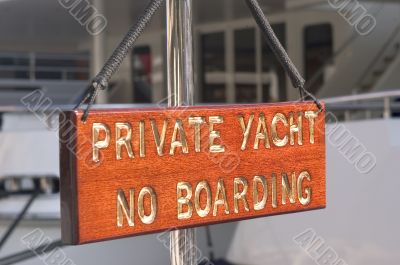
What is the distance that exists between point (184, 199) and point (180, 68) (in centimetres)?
32

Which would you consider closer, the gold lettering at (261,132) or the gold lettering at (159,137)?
the gold lettering at (159,137)

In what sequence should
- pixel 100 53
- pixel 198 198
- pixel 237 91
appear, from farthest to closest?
pixel 237 91, pixel 100 53, pixel 198 198

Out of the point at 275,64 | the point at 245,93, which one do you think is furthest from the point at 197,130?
the point at 245,93

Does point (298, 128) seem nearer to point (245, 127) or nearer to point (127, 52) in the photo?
point (245, 127)

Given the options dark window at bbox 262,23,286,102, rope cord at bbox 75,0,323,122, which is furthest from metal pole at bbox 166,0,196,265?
dark window at bbox 262,23,286,102

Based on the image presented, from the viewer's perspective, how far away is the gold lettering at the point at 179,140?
1.45m

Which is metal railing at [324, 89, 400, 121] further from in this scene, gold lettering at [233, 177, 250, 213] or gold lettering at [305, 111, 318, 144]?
gold lettering at [233, 177, 250, 213]

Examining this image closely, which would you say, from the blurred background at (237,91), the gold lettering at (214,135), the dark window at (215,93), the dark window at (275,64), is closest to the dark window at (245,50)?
the blurred background at (237,91)

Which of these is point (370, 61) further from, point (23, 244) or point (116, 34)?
point (23, 244)

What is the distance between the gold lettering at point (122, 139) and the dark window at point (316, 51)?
8.67m

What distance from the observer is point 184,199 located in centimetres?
146

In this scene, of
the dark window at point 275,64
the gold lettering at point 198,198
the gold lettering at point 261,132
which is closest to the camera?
the gold lettering at point 198,198

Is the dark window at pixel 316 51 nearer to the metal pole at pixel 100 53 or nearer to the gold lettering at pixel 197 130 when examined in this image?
the metal pole at pixel 100 53

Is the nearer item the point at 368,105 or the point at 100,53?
the point at 368,105
